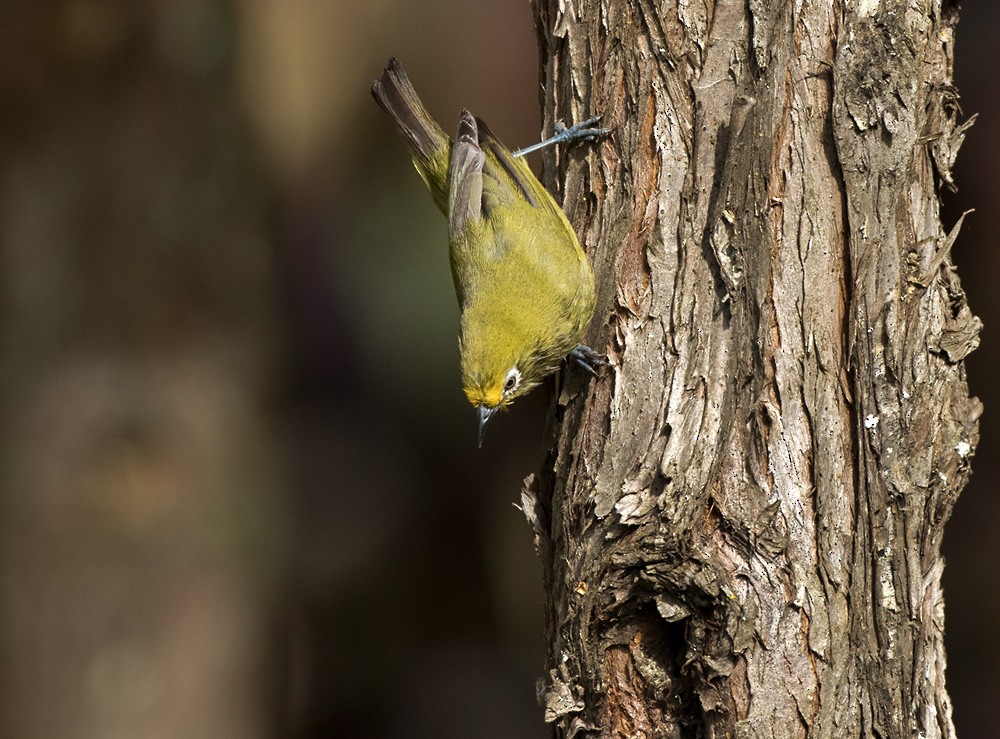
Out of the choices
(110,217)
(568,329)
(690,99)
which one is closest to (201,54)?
(110,217)

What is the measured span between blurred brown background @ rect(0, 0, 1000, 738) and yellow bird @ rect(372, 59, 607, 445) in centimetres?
126

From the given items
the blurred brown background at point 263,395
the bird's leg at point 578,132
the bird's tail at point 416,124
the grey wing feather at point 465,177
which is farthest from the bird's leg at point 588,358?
the blurred brown background at point 263,395

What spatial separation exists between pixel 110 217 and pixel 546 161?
2631mm

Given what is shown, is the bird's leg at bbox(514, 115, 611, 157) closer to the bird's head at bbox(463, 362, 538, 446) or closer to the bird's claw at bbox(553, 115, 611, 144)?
the bird's claw at bbox(553, 115, 611, 144)

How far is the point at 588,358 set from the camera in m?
3.27

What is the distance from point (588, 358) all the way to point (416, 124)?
6.32 feet

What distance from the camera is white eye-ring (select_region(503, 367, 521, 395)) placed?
372 centimetres

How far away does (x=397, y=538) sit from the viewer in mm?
5738

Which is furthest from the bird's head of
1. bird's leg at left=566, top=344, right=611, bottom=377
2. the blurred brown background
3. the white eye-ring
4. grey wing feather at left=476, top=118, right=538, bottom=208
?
the blurred brown background

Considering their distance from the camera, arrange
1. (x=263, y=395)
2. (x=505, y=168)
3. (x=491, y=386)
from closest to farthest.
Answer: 1. (x=491, y=386)
2. (x=505, y=168)
3. (x=263, y=395)

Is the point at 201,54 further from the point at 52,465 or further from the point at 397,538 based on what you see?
the point at 397,538

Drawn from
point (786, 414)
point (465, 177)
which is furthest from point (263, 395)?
point (786, 414)

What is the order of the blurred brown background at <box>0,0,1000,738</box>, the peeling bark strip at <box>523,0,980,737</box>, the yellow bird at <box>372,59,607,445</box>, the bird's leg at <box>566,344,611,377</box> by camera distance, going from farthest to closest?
the blurred brown background at <box>0,0,1000,738</box>
the yellow bird at <box>372,59,607,445</box>
the bird's leg at <box>566,344,611,377</box>
the peeling bark strip at <box>523,0,980,737</box>

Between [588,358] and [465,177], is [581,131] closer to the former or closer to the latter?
[588,358]
